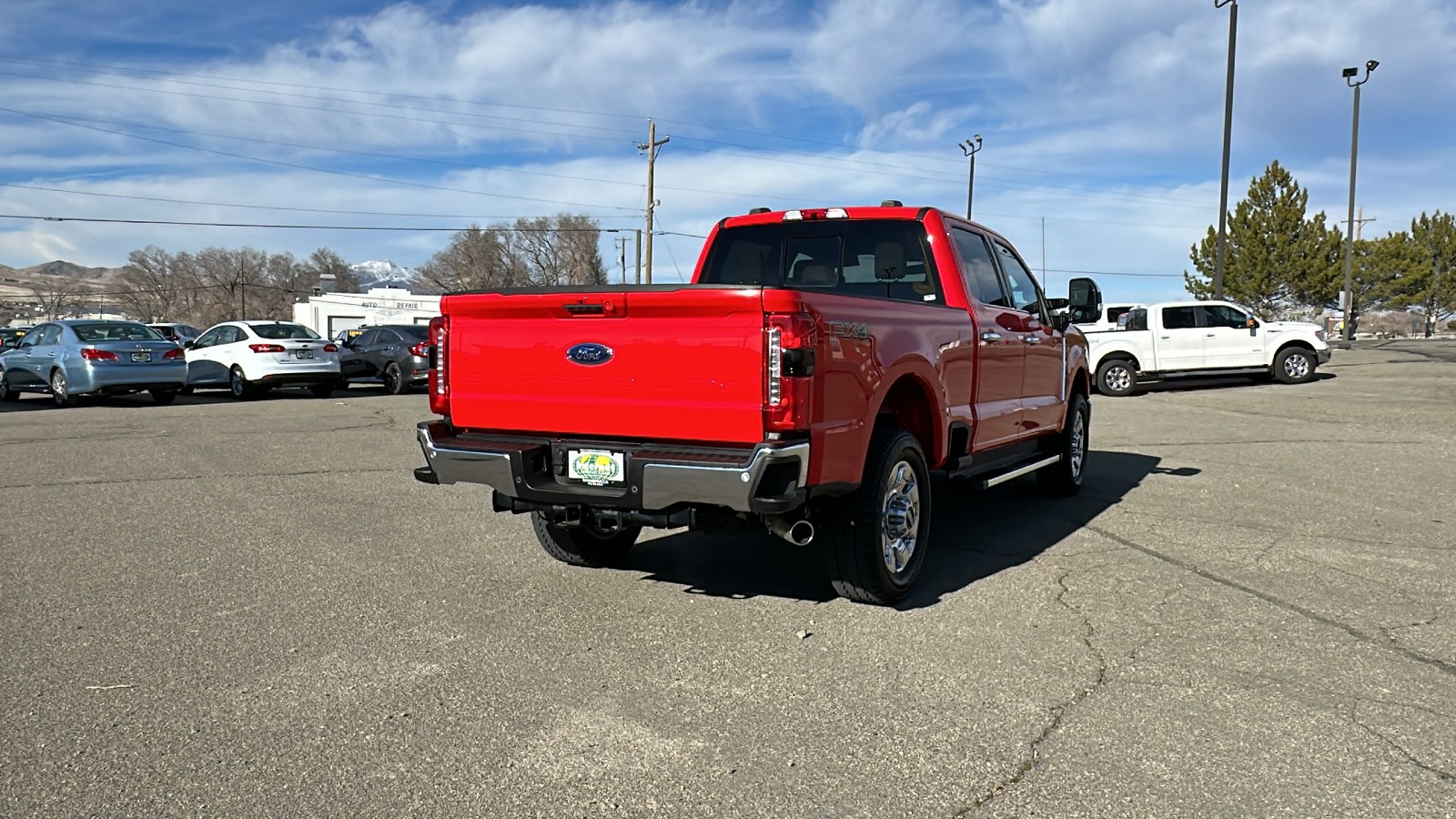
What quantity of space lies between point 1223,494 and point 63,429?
42.6 ft

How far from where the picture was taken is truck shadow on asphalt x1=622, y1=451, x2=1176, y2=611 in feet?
19.2

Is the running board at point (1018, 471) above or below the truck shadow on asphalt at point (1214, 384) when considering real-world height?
above

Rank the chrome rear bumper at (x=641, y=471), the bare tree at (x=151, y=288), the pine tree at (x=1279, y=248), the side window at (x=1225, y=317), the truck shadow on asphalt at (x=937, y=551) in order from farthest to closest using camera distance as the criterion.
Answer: the bare tree at (x=151, y=288)
the pine tree at (x=1279, y=248)
the side window at (x=1225, y=317)
the truck shadow on asphalt at (x=937, y=551)
the chrome rear bumper at (x=641, y=471)

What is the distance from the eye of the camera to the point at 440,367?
5.59 m

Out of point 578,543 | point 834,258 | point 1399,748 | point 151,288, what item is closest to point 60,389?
point 578,543

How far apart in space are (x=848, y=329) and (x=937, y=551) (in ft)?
7.52

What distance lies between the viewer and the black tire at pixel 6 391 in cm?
1986

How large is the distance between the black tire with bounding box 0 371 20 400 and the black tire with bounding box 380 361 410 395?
6.38 meters

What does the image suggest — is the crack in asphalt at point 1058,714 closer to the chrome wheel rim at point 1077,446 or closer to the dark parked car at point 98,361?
the chrome wheel rim at point 1077,446

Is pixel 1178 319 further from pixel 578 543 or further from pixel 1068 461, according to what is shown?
pixel 578 543

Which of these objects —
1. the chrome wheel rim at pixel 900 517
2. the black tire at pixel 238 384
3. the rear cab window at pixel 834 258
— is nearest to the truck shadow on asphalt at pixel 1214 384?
the rear cab window at pixel 834 258

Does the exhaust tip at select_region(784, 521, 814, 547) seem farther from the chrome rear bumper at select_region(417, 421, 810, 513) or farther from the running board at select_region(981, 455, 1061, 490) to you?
the running board at select_region(981, 455, 1061, 490)

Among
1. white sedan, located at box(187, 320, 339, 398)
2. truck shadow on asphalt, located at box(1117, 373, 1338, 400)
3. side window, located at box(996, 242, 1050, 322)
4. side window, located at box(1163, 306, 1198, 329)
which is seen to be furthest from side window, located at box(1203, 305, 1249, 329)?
white sedan, located at box(187, 320, 339, 398)

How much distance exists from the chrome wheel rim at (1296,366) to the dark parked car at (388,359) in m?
16.4
